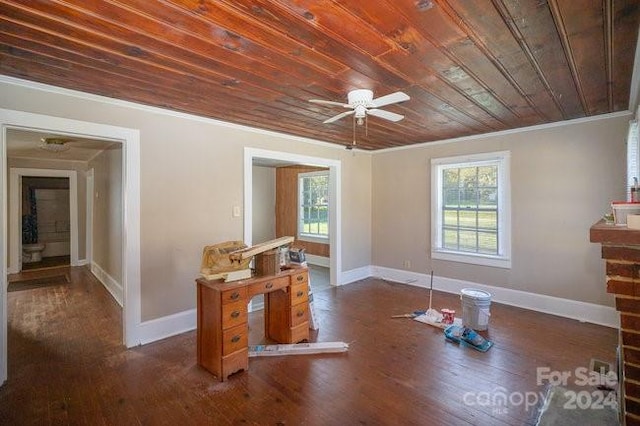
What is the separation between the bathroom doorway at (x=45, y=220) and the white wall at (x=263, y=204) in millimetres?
4541

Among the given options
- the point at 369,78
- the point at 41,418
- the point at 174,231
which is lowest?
the point at 41,418

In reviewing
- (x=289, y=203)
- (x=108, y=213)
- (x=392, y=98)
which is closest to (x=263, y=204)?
(x=289, y=203)

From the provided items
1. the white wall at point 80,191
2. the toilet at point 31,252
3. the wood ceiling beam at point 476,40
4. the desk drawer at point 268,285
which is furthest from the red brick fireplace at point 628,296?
the toilet at point 31,252

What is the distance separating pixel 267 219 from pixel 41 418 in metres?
5.83

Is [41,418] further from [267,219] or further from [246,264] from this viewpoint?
[267,219]

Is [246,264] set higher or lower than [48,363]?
higher

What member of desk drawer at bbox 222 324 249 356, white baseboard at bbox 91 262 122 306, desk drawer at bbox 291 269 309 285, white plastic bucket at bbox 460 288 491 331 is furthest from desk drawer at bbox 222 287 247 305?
white baseboard at bbox 91 262 122 306

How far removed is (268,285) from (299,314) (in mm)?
559

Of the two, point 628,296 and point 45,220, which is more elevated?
point 45,220

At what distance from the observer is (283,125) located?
389cm

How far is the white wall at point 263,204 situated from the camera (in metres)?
7.43

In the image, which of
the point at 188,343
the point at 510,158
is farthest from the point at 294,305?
the point at 510,158

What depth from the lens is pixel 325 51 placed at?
1.95 meters

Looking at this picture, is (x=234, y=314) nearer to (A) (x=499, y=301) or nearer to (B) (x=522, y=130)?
(A) (x=499, y=301)
